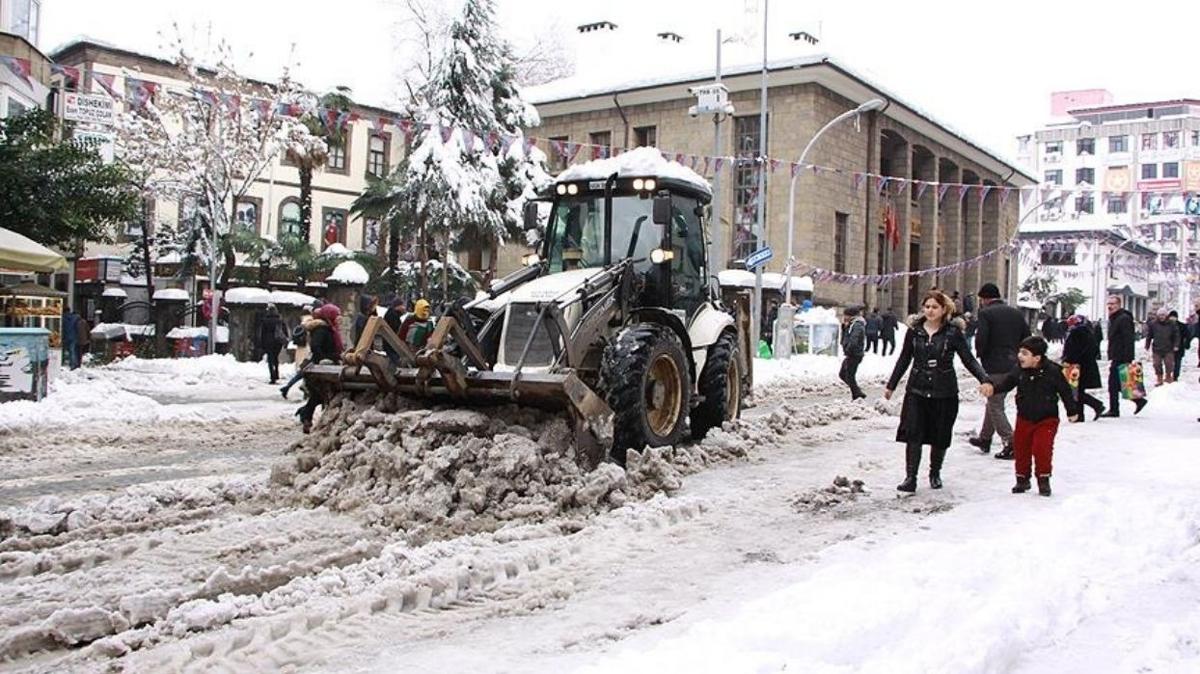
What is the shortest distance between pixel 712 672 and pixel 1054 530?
12.7ft

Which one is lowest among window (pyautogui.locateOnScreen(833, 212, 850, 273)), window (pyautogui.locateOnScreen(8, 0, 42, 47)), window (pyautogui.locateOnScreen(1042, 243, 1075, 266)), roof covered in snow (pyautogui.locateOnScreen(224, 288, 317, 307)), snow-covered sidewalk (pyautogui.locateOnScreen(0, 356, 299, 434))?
snow-covered sidewalk (pyautogui.locateOnScreen(0, 356, 299, 434))

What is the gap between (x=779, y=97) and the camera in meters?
38.0

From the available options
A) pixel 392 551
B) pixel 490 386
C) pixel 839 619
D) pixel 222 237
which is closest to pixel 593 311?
pixel 490 386

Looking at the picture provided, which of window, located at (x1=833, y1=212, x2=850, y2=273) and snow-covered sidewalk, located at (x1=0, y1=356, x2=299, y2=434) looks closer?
snow-covered sidewalk, located at (x1=0, y1=356, x2=299, y2=434)

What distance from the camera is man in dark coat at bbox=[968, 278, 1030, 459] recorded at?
10.4 m

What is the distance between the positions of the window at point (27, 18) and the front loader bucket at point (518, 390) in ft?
69.0

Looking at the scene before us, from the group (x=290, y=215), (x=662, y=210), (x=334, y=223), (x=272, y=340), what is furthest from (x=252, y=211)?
(x=662, y=210)

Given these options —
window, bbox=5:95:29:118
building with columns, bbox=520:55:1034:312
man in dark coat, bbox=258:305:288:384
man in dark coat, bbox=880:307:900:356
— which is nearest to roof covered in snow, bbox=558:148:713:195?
man in dark coat, bbox=258:305:288:384

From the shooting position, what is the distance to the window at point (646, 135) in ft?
136

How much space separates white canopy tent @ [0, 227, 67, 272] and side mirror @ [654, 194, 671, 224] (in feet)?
34.5

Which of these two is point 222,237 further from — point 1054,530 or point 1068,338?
point 1054,530

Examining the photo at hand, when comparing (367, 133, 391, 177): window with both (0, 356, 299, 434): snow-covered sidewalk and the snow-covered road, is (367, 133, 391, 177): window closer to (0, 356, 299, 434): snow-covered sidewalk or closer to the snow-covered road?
(0, 356, 299, 434): snow-covered sidewalk

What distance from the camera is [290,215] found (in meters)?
47.8

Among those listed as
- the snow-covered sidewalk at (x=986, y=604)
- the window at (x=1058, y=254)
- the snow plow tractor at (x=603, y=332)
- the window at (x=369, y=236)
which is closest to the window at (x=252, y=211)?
the window at (x=369, y=236)
